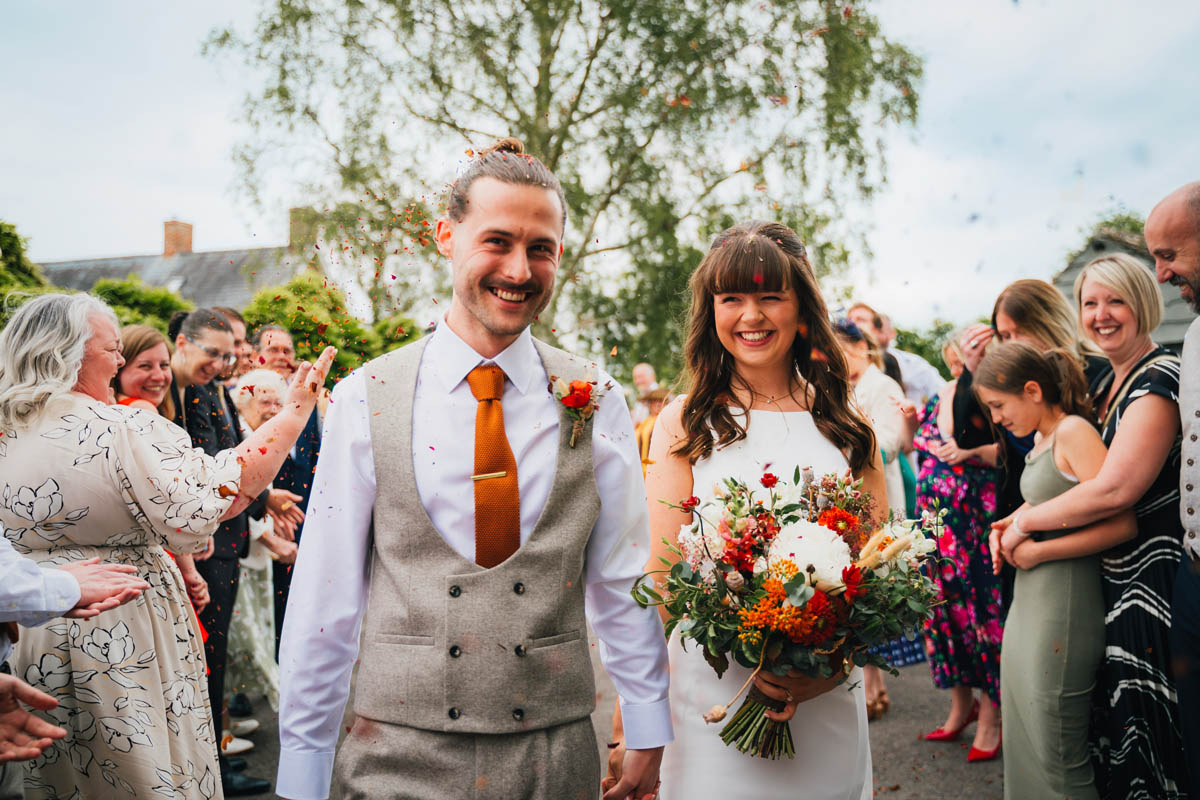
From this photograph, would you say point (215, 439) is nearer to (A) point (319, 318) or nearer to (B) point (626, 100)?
(A) point (319, 318)

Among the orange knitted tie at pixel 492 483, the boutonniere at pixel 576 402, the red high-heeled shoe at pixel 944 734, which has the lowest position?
the red high-heeled shoe at pixel 944 734

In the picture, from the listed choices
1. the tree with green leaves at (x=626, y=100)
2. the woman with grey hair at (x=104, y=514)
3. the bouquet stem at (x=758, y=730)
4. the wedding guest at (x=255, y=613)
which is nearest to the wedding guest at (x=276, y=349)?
the wedding guest at (x=255, y=613)

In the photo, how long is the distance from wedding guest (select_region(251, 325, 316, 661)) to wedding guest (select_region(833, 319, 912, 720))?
3.77m

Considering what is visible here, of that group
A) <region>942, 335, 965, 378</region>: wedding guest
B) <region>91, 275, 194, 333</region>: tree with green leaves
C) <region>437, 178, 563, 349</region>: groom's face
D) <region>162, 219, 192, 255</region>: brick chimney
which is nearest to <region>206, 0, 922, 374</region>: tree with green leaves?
<region>91, 275, 194, 333</region>: tree with green leaves

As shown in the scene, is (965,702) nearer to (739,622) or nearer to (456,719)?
(739,622)

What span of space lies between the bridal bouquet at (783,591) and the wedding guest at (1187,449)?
1.42 meters

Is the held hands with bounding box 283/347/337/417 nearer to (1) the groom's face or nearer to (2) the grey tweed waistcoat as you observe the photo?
(2) the grey tweed waistcoat

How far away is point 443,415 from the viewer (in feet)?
7.72

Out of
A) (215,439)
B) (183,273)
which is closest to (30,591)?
(215,439)

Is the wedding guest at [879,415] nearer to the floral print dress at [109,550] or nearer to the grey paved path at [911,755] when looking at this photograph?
the grey paved path at [911,755]

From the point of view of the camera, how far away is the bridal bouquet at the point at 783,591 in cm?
231

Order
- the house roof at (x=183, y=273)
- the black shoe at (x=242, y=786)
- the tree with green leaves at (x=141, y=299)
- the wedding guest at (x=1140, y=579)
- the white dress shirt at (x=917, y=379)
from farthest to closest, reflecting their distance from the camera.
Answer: the house roof at (x=183, y=273), the tree with green leaves at (x=141, y=299), the white dress shirt at (x=917, y=379), the black shoe at (x=242, y=786), the wedding guest at (x=1140, y=579)

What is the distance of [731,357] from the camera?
10.5 feet

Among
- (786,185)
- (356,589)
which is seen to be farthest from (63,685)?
(786,185)
